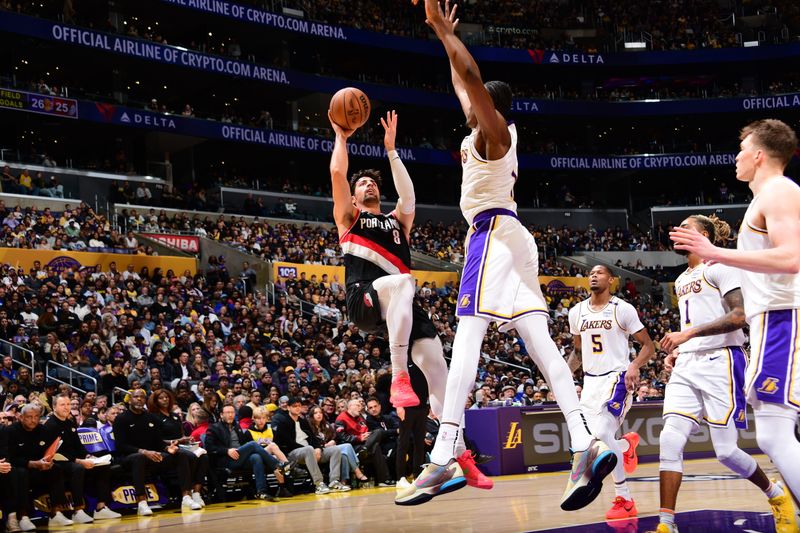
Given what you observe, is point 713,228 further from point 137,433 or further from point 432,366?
point 137,433

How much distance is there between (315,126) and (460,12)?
30.6 ft

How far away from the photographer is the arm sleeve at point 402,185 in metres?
6.39

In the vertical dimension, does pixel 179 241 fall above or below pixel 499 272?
above

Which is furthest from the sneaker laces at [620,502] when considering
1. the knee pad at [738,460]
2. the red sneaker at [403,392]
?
the red sneaker at [403,392]

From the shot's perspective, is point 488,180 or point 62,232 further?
point 62,232

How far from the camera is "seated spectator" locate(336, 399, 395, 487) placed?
13.1 metres

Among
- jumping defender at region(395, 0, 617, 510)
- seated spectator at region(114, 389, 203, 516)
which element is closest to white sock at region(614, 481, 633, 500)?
jumping defender at region(395, 0, 617, 510)

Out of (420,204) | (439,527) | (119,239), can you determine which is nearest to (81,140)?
(119,239)

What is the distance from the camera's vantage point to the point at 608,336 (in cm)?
872

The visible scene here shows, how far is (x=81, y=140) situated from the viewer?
31.3 meters

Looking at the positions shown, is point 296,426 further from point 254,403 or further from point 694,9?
point 694,9

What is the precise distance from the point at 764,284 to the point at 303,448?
8.86m

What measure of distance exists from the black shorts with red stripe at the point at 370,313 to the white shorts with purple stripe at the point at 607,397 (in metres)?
2.90

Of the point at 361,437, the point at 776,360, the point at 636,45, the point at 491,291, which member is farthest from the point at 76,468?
the point at 636,45
